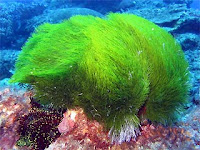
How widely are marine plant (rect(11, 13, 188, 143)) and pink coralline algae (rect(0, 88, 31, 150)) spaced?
21.3 inches

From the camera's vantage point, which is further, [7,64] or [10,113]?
[7,64]

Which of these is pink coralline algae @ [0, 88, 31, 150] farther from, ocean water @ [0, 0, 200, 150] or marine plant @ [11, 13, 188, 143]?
marine plant @ [11, 13, 188, 143]

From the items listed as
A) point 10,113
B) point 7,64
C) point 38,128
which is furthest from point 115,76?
point 7,64

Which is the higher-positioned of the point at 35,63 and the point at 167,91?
the point at 35,63

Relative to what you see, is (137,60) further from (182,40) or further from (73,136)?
(182,40)

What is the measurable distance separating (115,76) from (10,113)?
1.90 m

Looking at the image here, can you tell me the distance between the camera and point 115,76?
2.17 m

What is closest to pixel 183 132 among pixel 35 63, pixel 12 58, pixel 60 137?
pixel 60 137

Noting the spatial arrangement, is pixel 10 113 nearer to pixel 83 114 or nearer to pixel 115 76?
pixel 83 114

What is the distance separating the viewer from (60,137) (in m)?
2.51

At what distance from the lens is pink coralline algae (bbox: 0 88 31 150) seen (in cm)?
274

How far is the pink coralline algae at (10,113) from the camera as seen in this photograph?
2737mm

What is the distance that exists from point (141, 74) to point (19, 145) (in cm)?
212

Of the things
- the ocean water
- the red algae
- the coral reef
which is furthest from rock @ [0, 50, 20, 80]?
the coral reef
